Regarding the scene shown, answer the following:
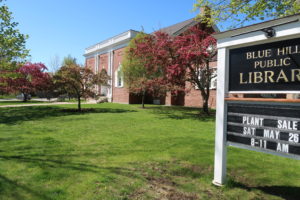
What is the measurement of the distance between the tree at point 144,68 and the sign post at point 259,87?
973cm

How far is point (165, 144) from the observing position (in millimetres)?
6137

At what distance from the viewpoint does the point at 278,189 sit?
3402 mm

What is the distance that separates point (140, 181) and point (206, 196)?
109 cm

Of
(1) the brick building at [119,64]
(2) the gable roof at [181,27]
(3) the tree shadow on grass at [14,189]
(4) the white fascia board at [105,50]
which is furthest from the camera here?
(4) the white fascia board at [105,50]

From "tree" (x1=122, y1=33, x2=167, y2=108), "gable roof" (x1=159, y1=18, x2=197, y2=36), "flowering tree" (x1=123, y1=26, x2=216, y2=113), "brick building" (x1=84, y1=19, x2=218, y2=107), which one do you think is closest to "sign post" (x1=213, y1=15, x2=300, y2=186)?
"flowering tree" (x1=123, y1=26, x2=216, y2=113)

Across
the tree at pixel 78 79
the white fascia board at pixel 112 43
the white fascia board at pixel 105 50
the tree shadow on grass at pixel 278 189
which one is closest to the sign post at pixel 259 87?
the tree shadow on grass at pixel 278 189

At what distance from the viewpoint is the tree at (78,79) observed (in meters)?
14.4

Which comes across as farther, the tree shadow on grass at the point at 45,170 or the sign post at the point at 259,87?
the tree shadow on grass at the point at 45,170

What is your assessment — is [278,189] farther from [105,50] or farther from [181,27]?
[105,50]

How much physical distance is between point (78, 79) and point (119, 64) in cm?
1369

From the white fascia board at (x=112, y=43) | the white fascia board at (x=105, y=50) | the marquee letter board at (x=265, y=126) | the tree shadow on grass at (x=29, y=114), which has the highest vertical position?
the white fascia board at (x=112, y=43)

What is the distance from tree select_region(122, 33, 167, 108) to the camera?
13664 mm

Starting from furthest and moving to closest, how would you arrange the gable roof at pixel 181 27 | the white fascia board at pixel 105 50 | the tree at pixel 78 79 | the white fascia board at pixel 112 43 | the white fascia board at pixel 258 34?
the white fascia board at pixel 105 50 < the white fascia board at pixel 112 43 < the gable roof at pixel 181 27 < the tree at pixel 78 79 < the white fascia board at pixel 258 34

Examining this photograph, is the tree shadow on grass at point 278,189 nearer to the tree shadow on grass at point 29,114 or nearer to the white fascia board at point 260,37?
the white fascia board at point 260,37
